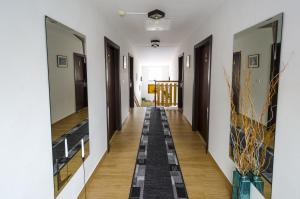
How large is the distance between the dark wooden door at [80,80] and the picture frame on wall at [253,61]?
1650 mm

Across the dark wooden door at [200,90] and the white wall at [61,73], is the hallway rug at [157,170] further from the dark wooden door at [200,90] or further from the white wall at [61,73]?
the white wall at [61,73]

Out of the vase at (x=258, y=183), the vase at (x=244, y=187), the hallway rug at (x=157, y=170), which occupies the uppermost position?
the vase at (x=258, y=183)

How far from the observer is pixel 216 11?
9.62 feet

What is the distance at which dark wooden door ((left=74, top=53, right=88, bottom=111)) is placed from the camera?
6.83 feet

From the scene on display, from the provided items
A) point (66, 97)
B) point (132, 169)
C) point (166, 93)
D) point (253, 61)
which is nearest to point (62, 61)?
point (66, 97)

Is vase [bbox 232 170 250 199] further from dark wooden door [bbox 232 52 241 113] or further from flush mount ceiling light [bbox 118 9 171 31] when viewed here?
flush mount ceiling light [bbox 118 9 171 31]

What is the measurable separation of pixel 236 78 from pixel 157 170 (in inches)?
62.3

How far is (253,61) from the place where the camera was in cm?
182

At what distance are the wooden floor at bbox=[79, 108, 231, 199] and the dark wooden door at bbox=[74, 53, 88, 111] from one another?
1.00 meters

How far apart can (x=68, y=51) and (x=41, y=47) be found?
0.47 m

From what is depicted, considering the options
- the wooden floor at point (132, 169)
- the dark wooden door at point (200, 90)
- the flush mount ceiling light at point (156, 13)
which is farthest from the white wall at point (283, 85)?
the dark wooden door at point (200, 90)

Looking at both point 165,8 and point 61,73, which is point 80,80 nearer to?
point 61,73

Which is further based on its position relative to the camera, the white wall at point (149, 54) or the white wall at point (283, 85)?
the white wall at point (149, 54)

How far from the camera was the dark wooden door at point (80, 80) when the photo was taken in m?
2.08
